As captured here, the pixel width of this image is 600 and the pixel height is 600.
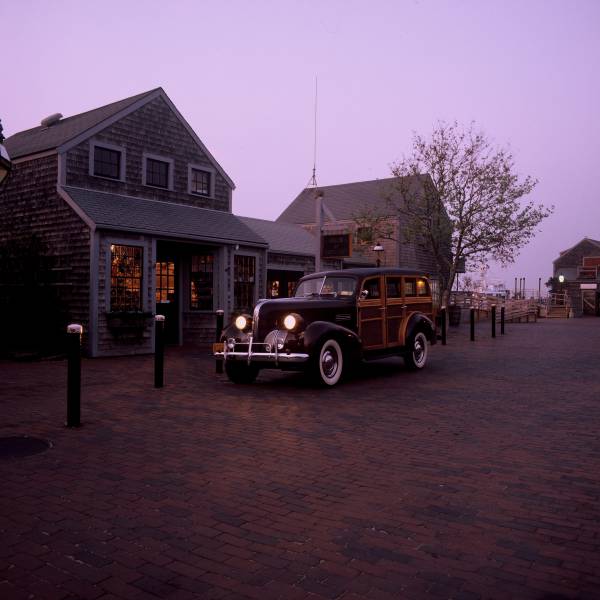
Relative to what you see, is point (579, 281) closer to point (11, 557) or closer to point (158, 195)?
point (158, 195)

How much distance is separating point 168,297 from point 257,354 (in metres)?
8.44

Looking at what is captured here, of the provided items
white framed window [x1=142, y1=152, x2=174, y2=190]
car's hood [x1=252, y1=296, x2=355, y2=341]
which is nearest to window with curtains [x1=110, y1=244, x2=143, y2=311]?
white framed window [x1=142, y1=152, x2=174, y2=190]

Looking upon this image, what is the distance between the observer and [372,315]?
1009 centimetres

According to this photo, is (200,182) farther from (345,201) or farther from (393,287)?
(345,201)

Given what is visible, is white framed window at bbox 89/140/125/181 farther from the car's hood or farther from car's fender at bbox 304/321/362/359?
car's fender at bbox 304/321/362/359

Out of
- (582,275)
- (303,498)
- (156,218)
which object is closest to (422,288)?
(156,218)

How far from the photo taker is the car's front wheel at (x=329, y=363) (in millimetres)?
8695

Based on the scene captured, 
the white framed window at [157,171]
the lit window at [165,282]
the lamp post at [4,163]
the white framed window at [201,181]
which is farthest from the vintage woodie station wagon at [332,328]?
the white framed window at [201,181]

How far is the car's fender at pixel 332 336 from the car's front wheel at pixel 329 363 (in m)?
0.11

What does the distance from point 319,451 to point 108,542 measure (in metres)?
2.37

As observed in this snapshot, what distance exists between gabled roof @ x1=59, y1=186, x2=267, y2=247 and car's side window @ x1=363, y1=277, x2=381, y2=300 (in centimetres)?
637

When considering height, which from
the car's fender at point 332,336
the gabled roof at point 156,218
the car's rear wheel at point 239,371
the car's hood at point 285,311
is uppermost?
the gabled roof at point 156,218

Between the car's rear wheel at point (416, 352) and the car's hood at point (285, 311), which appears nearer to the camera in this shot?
the car's hood at point (285, 311)

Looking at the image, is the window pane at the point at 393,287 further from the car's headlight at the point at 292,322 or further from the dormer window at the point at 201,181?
the dormer window at the point at 201,181
